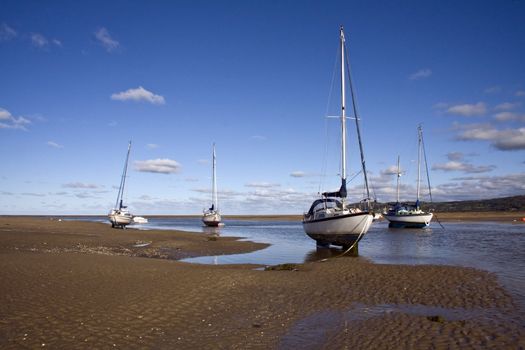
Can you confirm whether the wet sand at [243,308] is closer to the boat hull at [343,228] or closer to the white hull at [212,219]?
the boat hull at [343,228]

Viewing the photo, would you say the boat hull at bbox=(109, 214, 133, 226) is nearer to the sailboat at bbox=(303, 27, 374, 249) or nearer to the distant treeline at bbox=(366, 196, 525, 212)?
the sailboat at bbox=(303, 27, 374, 249)

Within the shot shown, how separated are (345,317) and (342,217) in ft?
55.7

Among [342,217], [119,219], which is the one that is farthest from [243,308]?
[119,219]

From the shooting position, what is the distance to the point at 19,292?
11.7 m

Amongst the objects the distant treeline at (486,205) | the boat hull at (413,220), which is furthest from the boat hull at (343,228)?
the distant treeline at (486,205)

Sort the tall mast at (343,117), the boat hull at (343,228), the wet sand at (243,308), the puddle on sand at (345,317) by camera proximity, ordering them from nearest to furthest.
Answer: the wet sand at (243,308) → the puddle on sand at (345,317) → the boat hull at (343,228) → the tall mast at (343,117)

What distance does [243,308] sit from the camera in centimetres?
1154

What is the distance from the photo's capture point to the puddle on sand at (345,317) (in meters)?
8.83

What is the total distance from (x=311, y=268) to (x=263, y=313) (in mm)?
9240

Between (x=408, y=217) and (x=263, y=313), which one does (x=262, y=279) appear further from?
(x=408, y=217)

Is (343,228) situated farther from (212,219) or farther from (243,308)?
(212,219)

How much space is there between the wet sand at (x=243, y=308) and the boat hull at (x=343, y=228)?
8.37m

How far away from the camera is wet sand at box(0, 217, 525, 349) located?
8.61 meters

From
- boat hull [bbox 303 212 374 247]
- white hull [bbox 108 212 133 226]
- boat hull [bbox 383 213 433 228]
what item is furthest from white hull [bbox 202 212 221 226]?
boat hull [bbox 303 212 374 247]
